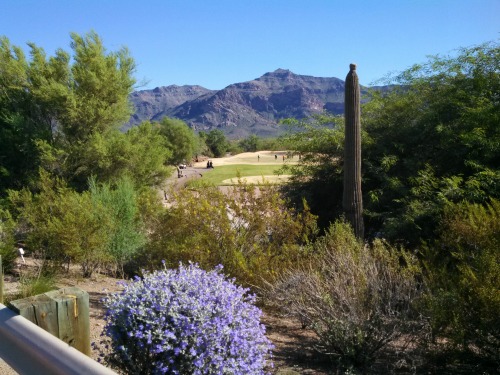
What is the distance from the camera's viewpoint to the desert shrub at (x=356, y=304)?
19.1 ft

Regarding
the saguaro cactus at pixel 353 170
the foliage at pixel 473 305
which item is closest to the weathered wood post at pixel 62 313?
the foliage at pixel 473 305

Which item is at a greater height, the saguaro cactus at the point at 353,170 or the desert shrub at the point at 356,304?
the saguaro cactus at the point at 353,170

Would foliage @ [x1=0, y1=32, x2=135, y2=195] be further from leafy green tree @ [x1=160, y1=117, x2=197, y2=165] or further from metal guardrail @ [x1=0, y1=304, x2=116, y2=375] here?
leafy green tree @ [x1=160, y1=117, x2=197, y2=165]

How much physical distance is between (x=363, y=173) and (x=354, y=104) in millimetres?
2547

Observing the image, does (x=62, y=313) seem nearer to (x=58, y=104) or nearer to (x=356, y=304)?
(x=356, y=304)

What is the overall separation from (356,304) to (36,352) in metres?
4.27

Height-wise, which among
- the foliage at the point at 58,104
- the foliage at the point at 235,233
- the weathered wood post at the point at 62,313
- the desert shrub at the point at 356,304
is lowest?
the desert shrub at the point at 356,304

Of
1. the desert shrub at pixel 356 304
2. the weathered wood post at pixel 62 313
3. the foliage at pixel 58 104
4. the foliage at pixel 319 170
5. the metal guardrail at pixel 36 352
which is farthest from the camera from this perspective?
the foliage at pixel 58 104

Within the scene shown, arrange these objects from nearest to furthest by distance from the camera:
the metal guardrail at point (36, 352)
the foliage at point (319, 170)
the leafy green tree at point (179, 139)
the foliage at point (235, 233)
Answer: the metal guardrail at point (36, 352) < the foliage at point (235, 233) < the foliage at point (319, 170) < the leafy green tree at point (179, 139)

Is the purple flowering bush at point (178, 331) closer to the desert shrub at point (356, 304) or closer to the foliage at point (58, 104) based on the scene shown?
the desert shrub at point (356, 304)

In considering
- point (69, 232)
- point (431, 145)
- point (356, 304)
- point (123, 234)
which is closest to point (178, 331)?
point (356, 304)

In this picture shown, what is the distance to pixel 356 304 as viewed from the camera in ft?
20.0

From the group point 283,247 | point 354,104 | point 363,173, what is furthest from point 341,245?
point 363,173

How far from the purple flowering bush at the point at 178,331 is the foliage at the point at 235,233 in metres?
4.04
